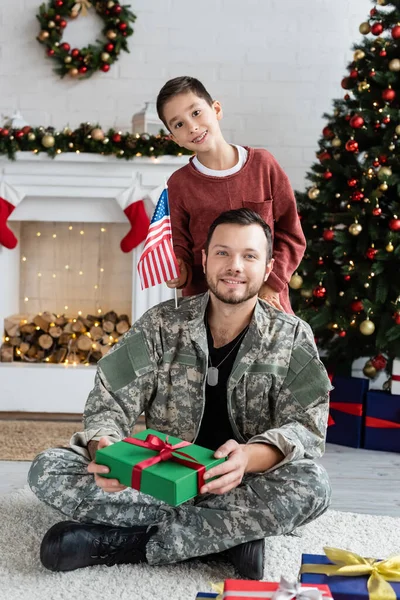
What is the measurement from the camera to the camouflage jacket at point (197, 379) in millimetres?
2047

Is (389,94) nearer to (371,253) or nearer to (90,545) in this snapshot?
(371,253)

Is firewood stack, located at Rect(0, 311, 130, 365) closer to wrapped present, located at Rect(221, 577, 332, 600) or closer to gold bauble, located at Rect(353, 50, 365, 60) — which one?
gold bauble, located at Rect(353, 50, 365, 60)

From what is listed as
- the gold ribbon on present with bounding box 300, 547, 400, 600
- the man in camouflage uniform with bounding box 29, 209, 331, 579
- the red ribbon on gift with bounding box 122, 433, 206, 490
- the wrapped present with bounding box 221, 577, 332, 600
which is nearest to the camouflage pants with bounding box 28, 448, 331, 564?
the man in camouflage uniform with bounding box 29, 209, 331, 579

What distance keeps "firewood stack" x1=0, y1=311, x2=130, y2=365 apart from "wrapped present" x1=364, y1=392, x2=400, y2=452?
1392mm

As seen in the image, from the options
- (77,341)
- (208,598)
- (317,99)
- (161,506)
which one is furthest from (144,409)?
(317,99)

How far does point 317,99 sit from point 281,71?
0.26 meters

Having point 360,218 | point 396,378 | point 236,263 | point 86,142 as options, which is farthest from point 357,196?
point 236,263

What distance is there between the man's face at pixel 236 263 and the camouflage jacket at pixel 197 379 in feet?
0.43

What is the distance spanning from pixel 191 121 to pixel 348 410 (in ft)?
5.64

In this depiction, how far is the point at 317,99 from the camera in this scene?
13.5 feet

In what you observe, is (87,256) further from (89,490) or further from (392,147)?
(89,490)

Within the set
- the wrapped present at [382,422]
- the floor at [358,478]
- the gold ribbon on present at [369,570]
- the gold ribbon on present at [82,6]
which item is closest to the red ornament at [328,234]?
the wrapped present at [382,422]

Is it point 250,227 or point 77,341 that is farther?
point 77,341

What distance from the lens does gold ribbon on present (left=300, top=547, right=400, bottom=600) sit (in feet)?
4.35
